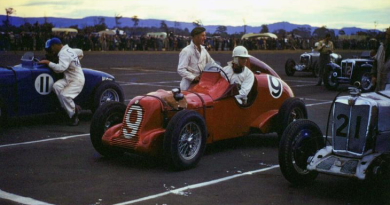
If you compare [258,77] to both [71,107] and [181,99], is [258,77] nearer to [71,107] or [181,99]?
[181,99]

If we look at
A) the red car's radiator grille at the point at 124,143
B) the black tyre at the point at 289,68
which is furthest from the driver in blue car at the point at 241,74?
the black tyre at the point at 289,68

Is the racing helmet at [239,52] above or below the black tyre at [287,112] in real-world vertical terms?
above

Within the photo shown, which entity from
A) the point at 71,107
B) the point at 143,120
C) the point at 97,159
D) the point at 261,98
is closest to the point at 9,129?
the point at 71,107

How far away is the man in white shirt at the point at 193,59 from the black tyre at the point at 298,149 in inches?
114

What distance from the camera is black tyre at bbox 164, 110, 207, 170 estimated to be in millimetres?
6656

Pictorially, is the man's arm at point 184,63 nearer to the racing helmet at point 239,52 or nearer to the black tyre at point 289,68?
the racing helmet at point 239,52

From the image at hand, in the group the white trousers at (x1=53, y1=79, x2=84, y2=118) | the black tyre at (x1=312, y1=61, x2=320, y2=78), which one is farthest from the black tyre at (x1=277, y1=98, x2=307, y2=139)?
the black tyre at (x1=312, y1=61, x2=320, y2=78)

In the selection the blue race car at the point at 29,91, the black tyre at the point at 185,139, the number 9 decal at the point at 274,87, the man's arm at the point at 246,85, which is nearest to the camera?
the black tyre at the point at 185,139

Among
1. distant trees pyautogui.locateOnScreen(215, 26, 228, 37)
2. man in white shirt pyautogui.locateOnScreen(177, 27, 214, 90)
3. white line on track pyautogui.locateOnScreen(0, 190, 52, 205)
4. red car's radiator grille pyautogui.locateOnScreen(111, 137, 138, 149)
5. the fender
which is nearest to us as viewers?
white line on track pyautogui.locateOnScreen(0, 190, 52, 205)

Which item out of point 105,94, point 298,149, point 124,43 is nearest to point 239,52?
point 298,149

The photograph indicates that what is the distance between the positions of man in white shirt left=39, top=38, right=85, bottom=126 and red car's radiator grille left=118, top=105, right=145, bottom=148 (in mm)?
3495

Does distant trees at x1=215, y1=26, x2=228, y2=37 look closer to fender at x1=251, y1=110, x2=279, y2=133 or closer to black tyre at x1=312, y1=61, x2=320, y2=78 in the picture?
black tyre at x1=312, y1=61, x2=320, y2=78

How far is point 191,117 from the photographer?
686cm

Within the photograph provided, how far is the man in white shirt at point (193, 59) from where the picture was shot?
877cm
